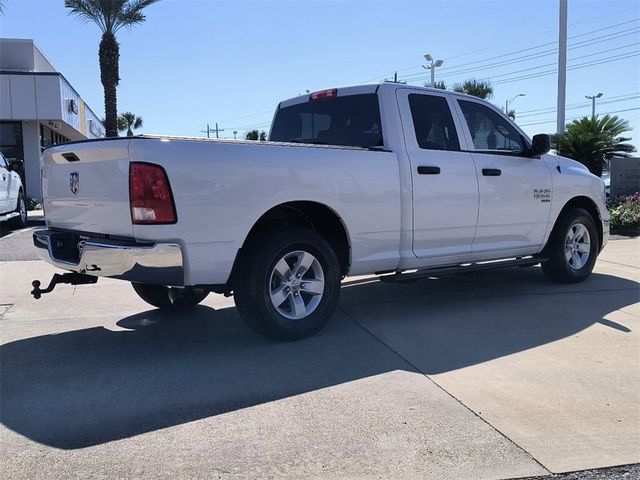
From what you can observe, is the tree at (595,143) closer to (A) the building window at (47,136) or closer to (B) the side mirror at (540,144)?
(B) the side mirror at (540,144)

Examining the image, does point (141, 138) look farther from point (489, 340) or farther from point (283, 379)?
point (489, 340)

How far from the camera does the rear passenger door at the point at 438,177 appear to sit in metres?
5.52

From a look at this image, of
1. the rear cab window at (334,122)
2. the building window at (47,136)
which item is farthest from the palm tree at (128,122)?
the rear cab window at (334,122)

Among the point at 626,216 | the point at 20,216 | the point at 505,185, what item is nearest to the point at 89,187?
the point at 505,185

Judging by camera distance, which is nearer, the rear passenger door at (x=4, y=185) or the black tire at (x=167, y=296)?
the black tire at (x=167, y=296)

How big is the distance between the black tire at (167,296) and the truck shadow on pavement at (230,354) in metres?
0.14

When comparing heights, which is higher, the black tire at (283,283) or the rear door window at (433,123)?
the rear door window at (433,123)

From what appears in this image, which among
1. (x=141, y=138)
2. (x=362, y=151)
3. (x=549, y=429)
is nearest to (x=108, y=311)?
(x=141, y=138)

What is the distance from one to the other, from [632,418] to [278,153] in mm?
2982

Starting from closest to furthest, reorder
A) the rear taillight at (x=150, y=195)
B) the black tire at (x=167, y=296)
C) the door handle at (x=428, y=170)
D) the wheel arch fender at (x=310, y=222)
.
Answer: the rear taillight at (x=150, y=195), the wheel arch fender at (x=310, y=222), the door handle at (x=428, y=170), the black tire at (x=167, y=296)

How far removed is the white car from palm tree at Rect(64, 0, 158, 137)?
6.78 m

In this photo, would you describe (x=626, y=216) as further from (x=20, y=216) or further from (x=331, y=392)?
(x=20, y=216)

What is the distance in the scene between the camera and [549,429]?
3.44 m

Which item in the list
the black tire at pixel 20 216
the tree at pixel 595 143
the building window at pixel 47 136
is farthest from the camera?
the building window at pixel 47 136
